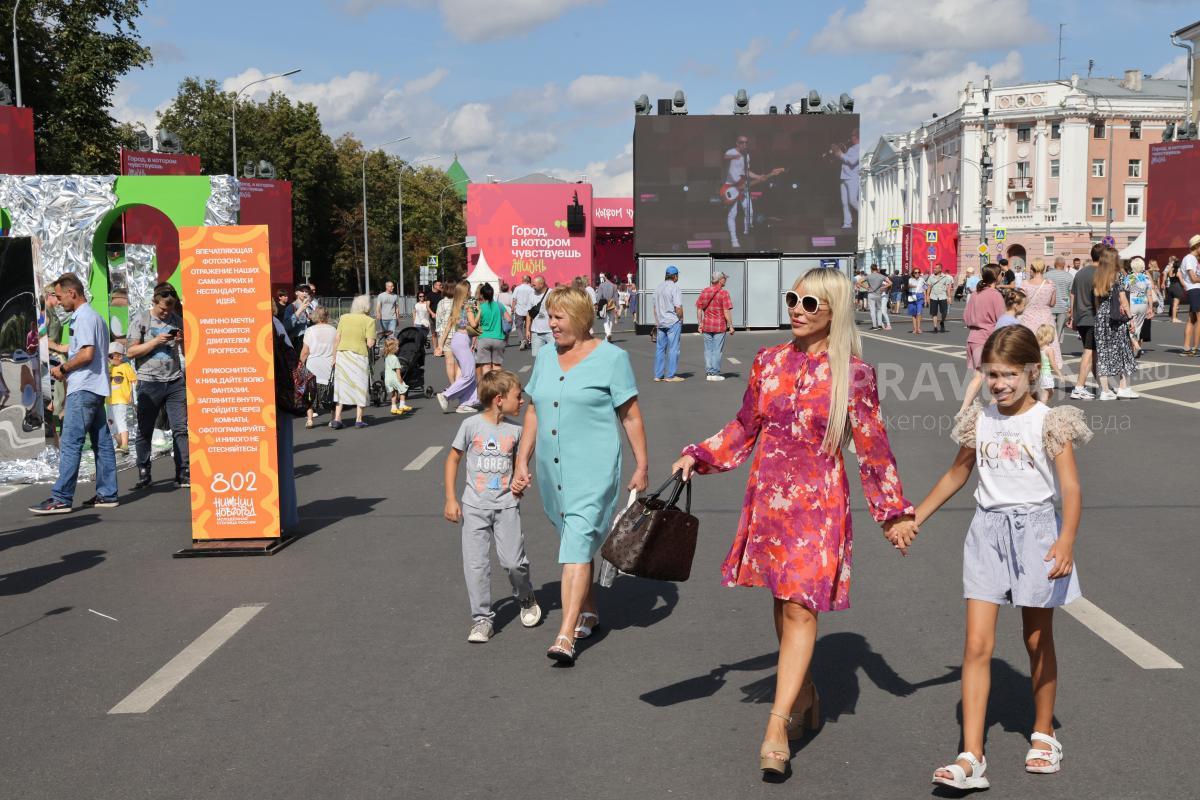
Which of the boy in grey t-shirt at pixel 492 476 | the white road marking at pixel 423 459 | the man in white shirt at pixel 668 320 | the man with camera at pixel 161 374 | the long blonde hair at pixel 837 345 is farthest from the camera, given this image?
the man in white shirt at pixel 668 320

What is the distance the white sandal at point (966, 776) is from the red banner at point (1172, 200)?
142 feet

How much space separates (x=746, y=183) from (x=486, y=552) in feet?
112

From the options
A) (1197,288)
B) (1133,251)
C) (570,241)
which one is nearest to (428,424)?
(1197,288)

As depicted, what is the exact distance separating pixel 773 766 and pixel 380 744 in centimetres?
142

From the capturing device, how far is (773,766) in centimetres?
417

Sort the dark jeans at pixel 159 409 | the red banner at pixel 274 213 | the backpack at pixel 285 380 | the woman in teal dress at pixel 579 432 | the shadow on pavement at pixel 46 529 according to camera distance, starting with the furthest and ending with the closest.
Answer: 1. the red banner at pixel 274 213
2. the dark jeans at pixel 159 409
3. the shadow on pavement at pixel 46 529
4. the backpack at pixel 285 380
5. the woman in teal dress at pixel 579 432

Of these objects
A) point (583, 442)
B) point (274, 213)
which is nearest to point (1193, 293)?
point (583, 442)

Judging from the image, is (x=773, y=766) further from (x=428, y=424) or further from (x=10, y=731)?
(x=428, y=424)

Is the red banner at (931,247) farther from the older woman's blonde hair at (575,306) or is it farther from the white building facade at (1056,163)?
the older woman's blonde hair at (575,306)

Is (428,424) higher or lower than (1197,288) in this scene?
lower

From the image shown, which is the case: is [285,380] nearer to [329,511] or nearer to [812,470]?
[329,511]

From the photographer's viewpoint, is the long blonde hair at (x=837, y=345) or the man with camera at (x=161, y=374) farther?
the man with camera at (x=161, y=374)

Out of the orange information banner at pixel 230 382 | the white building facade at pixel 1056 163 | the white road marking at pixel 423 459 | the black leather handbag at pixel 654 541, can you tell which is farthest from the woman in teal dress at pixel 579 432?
the white building facade at pixel 1056 163

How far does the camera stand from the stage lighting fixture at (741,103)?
39.7 meters
